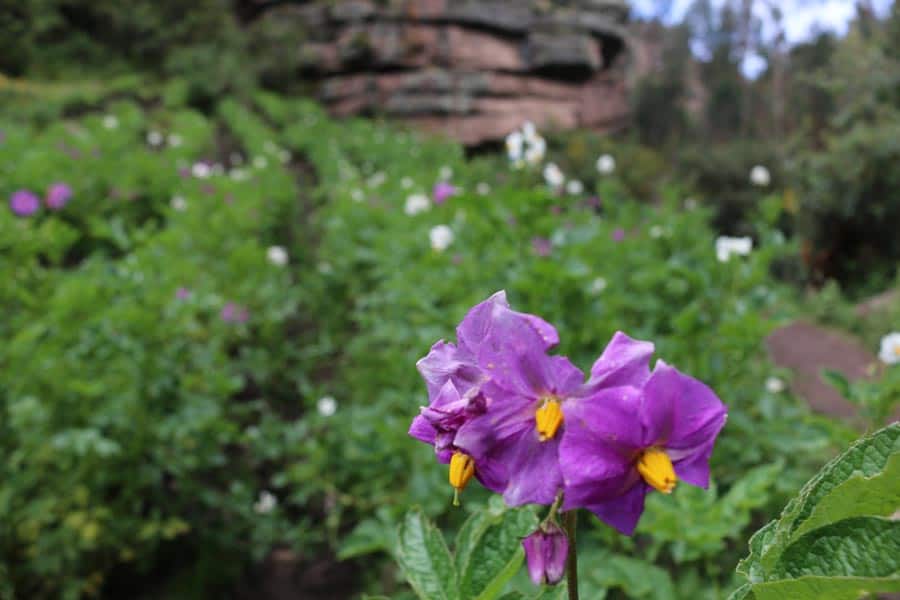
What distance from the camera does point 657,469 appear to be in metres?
0.57

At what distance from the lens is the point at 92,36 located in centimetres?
1608

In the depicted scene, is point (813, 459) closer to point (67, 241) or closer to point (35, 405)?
point (35, 405)

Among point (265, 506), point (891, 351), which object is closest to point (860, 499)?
point (891, 351)

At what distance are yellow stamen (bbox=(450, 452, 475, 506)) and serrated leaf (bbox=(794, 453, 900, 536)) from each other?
9.8 inches

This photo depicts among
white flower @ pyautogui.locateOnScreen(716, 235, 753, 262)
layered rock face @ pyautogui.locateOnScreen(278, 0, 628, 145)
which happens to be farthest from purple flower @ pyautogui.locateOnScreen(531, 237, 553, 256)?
layered rock face @ pyautogui.locateOnScreen(278, 0, 628, 145)

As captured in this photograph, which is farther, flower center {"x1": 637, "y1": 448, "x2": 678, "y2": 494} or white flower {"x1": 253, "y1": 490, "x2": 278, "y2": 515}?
white flower {"x1": 253, "y1": 490, "x2": 278, "y2": 515}

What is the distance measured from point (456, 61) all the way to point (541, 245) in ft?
49.9

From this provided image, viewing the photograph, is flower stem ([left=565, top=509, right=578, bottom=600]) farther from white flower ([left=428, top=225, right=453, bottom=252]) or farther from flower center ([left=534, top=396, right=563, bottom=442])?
white flower ([left=428, top=225, right=453, bottom=252])

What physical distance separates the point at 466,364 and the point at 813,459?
8.62 feet

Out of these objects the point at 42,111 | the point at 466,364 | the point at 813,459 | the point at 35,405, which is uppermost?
the point at 466,364

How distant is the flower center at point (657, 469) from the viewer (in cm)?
56

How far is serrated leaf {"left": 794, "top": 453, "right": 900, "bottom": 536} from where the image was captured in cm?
44

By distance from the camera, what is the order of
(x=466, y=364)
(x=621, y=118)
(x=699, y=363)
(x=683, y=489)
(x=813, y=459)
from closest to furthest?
(x=466, y=364) < (x=683, y=489) < (x=699, y=363) < (x=813, y=459) < (x=621, y=118)

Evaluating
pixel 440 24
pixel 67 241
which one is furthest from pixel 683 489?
pixel 440 24
